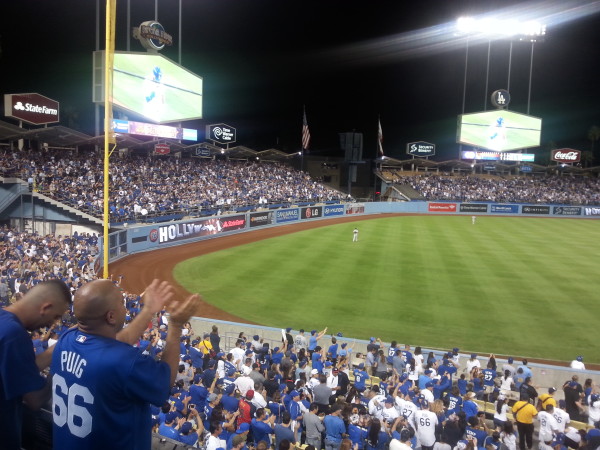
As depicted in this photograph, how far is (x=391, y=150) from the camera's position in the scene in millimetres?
85562

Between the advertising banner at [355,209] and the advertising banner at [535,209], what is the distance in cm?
2478

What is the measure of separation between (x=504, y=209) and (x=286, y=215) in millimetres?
35235

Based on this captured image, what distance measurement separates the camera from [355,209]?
2238 inches

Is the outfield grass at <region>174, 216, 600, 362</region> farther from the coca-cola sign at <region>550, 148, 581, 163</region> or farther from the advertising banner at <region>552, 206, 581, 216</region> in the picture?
the coca-cola sign at <region>550, 148, 581, 163</region>

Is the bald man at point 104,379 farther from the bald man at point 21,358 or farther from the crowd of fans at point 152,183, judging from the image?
the crowd of fans at point 152,183

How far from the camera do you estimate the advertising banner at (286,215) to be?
4519 cm

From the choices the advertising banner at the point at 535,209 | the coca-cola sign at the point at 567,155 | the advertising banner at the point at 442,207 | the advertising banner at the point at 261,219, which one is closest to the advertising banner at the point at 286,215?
the advertising banner at the point at 261,219

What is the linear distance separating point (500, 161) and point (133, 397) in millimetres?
81444

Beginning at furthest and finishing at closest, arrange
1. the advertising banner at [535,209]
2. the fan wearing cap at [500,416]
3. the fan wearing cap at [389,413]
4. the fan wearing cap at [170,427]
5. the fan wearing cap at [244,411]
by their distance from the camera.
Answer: the advertising banner at [535,209]
the fan wearing cap at [500,416]
the fan wearing cap at [389,413]
the fan wearing cap at [244,411]
the fan wearing cap at [170,427]

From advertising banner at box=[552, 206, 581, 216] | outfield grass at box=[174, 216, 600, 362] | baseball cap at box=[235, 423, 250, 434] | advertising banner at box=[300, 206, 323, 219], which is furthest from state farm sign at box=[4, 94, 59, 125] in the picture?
advertising banner at box=[552, 206, 581, 216]

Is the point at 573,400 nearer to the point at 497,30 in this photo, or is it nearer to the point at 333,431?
the point at 333,431

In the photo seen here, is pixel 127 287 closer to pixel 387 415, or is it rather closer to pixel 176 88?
pixel 387 415

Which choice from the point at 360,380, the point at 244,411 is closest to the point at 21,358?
the point at 244,411

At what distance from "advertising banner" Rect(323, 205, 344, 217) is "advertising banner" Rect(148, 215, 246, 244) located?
1449 centimetres
